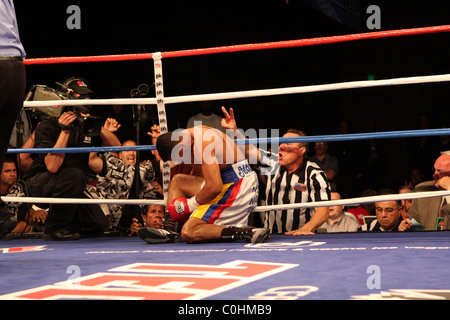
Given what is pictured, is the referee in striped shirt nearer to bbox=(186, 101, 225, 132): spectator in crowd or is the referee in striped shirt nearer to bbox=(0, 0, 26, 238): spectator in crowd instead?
bbox=(0, 0, 26, 238): spectator in crowd

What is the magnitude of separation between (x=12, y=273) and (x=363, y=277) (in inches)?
37.9

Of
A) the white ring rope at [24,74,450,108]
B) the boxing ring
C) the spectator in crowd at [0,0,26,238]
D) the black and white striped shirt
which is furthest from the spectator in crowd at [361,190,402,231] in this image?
the spectator in crowd at [0,0,26,238]

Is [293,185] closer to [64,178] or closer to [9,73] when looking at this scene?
[64,178]

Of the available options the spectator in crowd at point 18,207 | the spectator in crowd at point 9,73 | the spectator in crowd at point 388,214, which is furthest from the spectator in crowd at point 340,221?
the spectator in crowd at point 9,73

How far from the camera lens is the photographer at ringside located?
2.70 m

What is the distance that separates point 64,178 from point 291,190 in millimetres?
1128

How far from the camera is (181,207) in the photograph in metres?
2.49

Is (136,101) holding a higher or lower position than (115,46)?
lower

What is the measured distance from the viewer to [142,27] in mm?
5402

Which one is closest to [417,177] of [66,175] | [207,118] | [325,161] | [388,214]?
[325,161]

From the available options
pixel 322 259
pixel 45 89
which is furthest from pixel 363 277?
pixel 45 89

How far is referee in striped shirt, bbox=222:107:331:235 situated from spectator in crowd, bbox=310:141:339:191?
5.27 feet

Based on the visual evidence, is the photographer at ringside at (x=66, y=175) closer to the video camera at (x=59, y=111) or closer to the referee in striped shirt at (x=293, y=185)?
the video camera at (x=59, y=111)
